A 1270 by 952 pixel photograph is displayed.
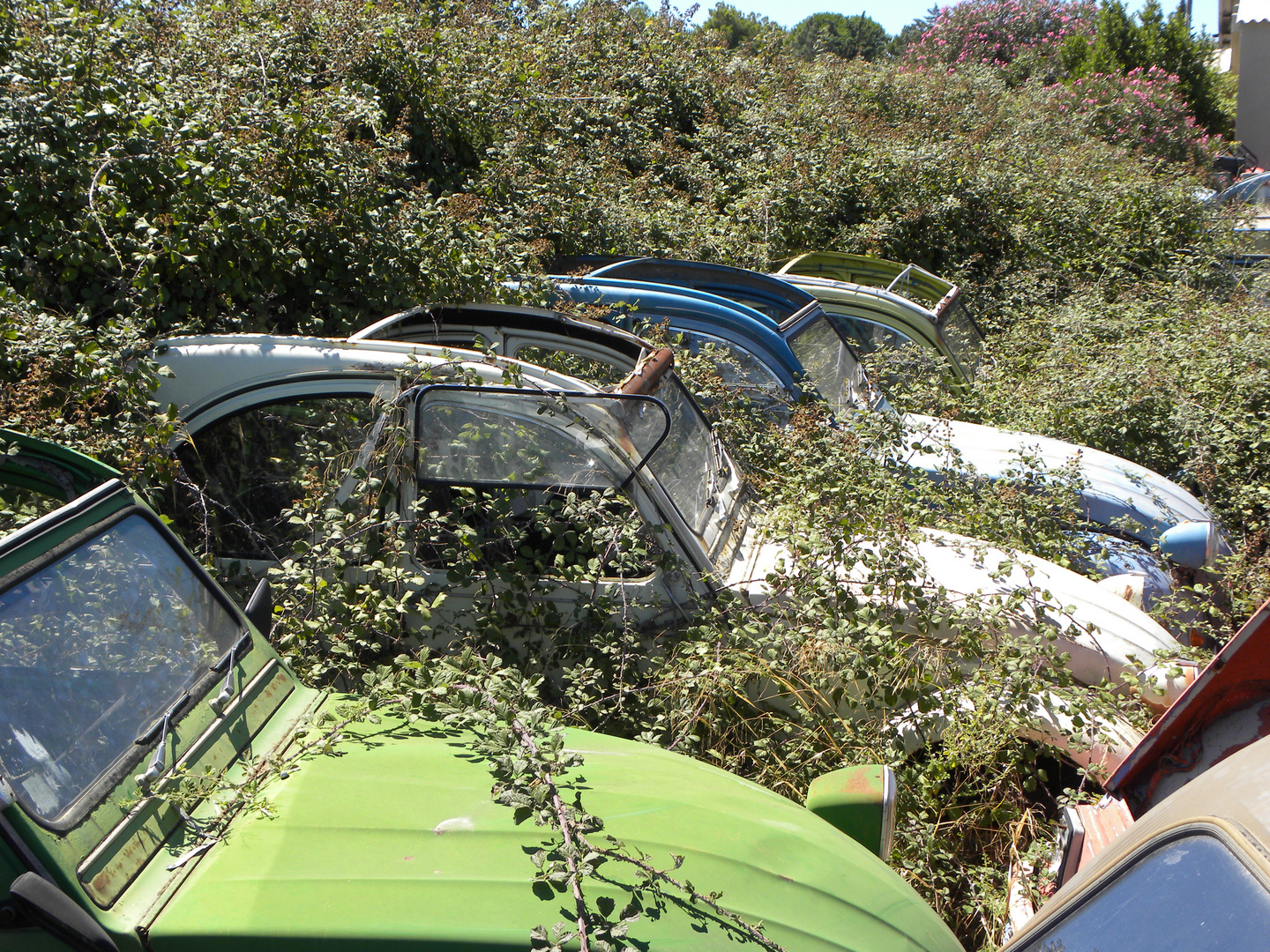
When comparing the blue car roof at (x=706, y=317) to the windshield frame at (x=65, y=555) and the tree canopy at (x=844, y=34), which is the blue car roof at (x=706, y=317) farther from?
the tree canopy at (x=844, y=34)

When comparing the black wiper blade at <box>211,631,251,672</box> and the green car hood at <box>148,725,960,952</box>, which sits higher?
the black wiper blade at <box>211,631,251,672</box>

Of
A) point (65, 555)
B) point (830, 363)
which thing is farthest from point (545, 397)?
point (830, 363)

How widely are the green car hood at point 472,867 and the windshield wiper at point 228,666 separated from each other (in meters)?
0.30

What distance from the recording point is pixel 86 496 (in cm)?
229

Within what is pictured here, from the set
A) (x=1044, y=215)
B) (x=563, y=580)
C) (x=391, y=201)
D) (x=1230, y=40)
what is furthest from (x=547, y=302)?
(x=1230, y=40)

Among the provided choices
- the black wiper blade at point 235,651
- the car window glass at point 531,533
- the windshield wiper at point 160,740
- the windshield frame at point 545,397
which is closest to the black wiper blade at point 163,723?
the windshield wiper at point 160,740

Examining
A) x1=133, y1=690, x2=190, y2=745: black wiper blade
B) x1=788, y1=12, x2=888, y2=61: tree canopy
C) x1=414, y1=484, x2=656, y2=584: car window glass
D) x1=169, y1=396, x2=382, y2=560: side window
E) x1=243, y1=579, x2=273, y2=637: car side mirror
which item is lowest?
x1=414, y1=484, x2=656, y2=584: car window glass

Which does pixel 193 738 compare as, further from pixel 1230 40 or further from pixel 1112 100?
pixel 1230 40

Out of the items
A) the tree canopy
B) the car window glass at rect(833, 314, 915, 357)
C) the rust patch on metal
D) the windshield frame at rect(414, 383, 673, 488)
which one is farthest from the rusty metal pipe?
the tree canopy

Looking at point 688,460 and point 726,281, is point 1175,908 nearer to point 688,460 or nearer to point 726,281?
point 688,460

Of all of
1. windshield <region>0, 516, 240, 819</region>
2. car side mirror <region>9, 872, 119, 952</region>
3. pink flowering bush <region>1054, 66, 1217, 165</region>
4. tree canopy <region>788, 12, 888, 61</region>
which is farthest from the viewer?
tree canopy <region>788, 12, 888, 61</region>

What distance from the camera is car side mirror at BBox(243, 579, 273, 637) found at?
8.68ft

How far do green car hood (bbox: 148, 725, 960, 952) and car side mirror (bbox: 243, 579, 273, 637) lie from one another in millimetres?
500

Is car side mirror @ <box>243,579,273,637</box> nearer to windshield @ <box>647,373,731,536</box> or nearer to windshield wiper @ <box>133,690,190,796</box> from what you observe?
windshield wiper @ <box>133,690,190,796</box>
